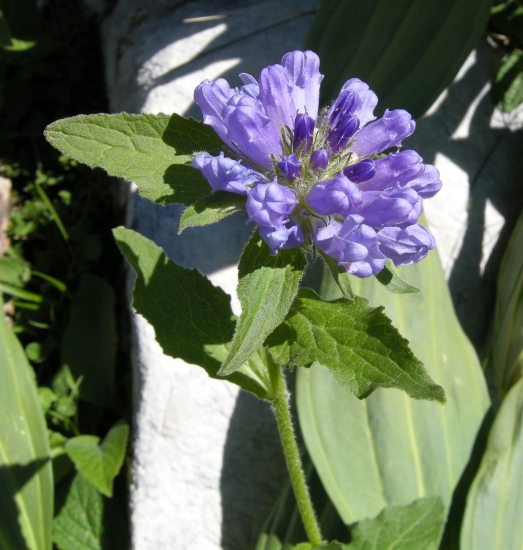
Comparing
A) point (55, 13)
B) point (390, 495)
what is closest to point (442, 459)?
point (390, 495)

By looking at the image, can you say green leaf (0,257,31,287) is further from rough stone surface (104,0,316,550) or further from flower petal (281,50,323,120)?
flower petal (281,50,323,120)

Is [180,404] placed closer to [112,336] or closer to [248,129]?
[112,336]

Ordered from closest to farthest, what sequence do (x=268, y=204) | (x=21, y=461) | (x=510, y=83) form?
(x=268, y=204) < (x=21, y=461) < (x=510, y=83)

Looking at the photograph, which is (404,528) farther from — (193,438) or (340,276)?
(340,276)

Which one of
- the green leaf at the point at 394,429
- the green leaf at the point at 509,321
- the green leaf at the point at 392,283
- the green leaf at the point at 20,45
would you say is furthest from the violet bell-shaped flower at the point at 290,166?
the green leaf at the point at 20,45

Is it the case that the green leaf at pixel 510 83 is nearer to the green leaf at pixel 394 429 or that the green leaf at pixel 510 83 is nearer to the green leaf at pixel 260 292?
the green leaf at pixel 394 429

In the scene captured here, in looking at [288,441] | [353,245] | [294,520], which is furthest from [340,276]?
[294,520]
